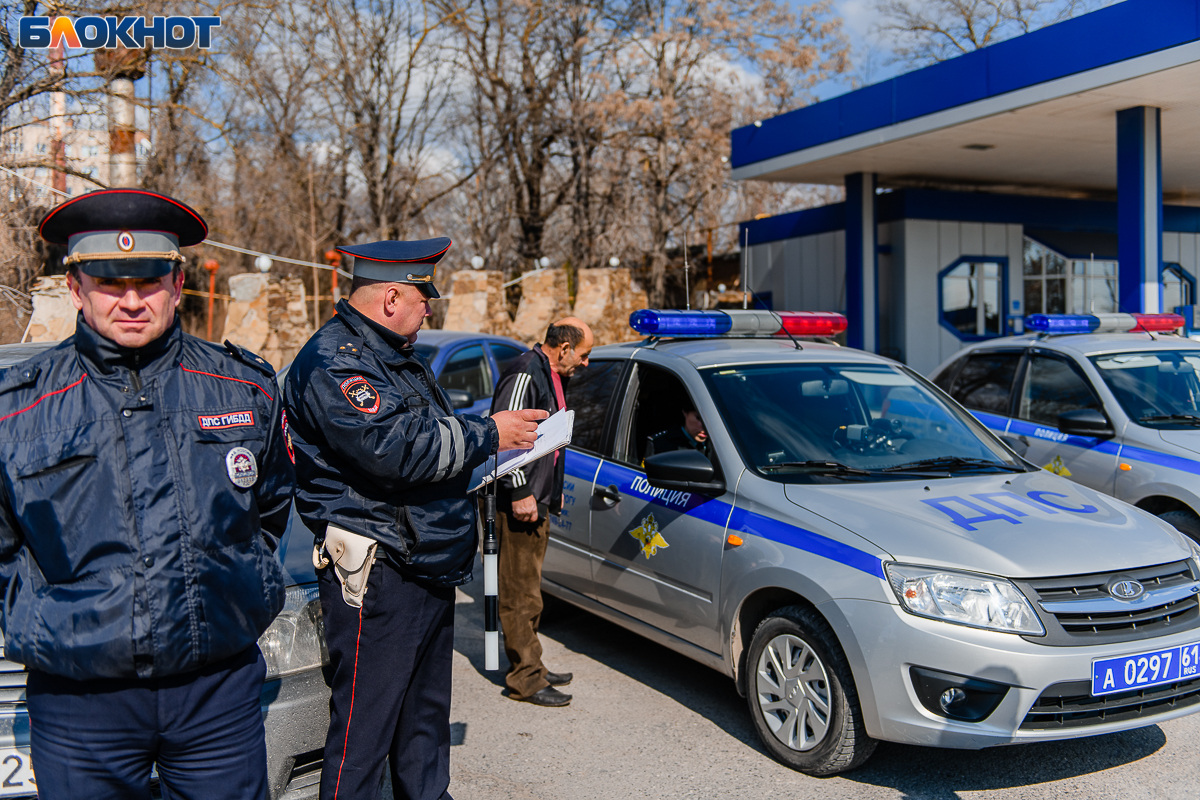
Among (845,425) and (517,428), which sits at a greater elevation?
(517,428)

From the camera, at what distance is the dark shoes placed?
4586 millimetres

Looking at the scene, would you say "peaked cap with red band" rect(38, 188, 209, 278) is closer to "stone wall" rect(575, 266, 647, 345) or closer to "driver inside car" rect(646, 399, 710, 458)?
"driver inside car" rect(646, 399, 710, 458)

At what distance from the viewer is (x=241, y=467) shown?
222 centimetres

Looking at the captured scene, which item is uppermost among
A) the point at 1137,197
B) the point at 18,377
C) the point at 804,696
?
the point at 1137,197

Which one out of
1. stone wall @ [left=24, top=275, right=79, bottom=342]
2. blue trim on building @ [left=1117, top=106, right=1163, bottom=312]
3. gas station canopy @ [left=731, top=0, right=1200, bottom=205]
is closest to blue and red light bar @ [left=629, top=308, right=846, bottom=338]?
stone wall @ [left=24, top=275, right=79, bottom=342]

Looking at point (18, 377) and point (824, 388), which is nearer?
point (18, 377)

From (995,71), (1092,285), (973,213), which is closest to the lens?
(995,71)

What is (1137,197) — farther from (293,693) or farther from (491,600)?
(293,693)

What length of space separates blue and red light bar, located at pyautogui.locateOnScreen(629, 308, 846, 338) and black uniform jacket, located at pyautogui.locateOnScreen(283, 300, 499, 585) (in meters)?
2.25

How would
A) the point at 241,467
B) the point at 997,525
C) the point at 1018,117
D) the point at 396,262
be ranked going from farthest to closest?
1. the point at 1018,117
2. the point at 997,525
3. the point at 396,262
4. the point at 241,467

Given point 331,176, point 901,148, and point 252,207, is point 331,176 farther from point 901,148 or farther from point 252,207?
point 901,148

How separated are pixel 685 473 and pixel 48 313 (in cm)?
744

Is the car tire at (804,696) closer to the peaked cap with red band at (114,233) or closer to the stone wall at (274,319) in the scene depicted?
the peaked cap with red band at (114,233)

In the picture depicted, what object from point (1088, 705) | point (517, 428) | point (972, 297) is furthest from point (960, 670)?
point (972, 297)
